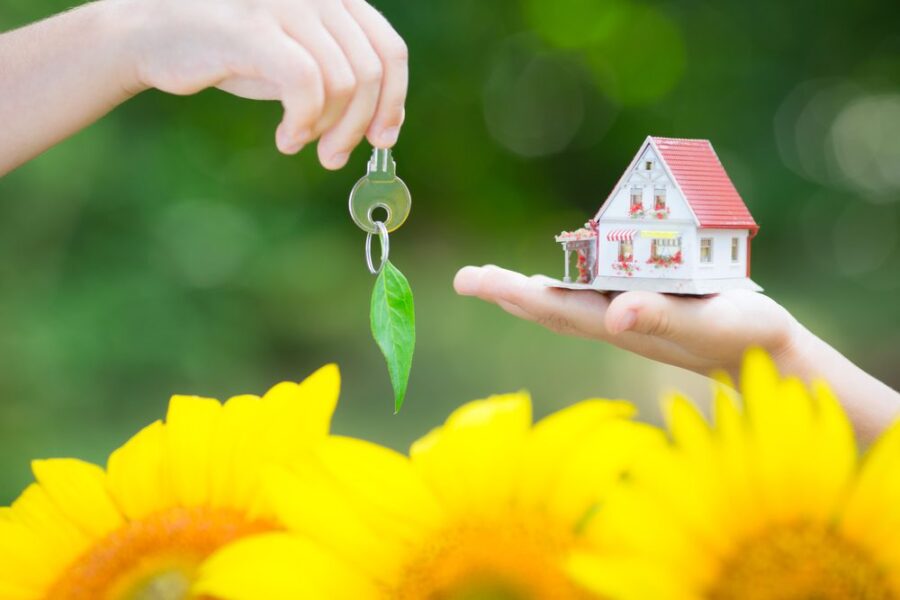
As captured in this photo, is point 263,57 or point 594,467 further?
point 263,57

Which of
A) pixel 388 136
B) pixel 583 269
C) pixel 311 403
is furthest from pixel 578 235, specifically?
pixel 311 403

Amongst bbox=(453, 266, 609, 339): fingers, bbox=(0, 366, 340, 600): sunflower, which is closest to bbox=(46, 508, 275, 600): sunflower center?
bbox=(0, 366, 340, 600): sunflower

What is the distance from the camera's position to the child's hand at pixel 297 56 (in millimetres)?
382

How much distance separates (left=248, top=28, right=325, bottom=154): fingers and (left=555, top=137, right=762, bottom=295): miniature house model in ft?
0.93

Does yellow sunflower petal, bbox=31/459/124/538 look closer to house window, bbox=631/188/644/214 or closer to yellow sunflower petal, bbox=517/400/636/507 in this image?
yellow sunflower petal, bbox=517/400/636/507

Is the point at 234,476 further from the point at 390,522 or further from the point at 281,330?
the point at 281,330

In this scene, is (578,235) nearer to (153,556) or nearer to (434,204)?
(153,556)

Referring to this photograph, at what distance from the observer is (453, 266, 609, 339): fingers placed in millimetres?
619

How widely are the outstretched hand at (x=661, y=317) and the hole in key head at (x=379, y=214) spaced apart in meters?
0.12

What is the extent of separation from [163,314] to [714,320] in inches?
73.3

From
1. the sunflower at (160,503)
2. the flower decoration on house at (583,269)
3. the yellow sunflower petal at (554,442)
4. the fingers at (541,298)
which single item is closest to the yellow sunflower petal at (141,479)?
the sunflower at (160,503)

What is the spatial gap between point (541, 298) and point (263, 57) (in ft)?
0.96

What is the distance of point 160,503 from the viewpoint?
0.26 metres

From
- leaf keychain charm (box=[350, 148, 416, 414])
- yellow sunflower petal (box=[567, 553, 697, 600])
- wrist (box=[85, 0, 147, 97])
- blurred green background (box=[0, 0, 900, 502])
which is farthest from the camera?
blurred green background (box=[0, 0, 900, 502])
